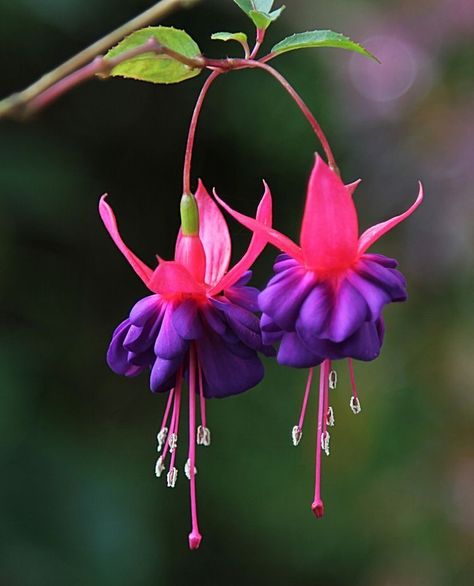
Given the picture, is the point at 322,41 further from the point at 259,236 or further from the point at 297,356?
the point at 297,356

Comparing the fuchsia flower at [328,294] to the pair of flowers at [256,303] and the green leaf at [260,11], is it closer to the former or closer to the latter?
the pair of flowers at [256,303]

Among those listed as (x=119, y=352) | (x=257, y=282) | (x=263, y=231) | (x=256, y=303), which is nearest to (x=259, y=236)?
(x=263, y=231)

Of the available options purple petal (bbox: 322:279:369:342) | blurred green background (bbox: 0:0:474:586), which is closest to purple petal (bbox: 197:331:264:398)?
purple petal (bbox: 322:279:369:342)

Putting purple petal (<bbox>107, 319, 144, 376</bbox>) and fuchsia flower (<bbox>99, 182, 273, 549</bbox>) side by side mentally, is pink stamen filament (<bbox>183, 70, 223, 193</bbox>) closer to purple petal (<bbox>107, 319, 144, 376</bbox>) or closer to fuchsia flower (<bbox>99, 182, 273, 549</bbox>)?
fuchsia flower (<bbox>99, 182, 273, 549</bbox>)

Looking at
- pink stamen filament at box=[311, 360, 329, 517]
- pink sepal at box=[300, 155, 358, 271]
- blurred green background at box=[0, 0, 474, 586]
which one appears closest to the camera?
pink sepal at box=[300, 155, 358, 271]

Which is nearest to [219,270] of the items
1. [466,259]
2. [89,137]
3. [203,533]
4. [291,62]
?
[466,259]

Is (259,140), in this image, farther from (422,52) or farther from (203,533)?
(203,533)
